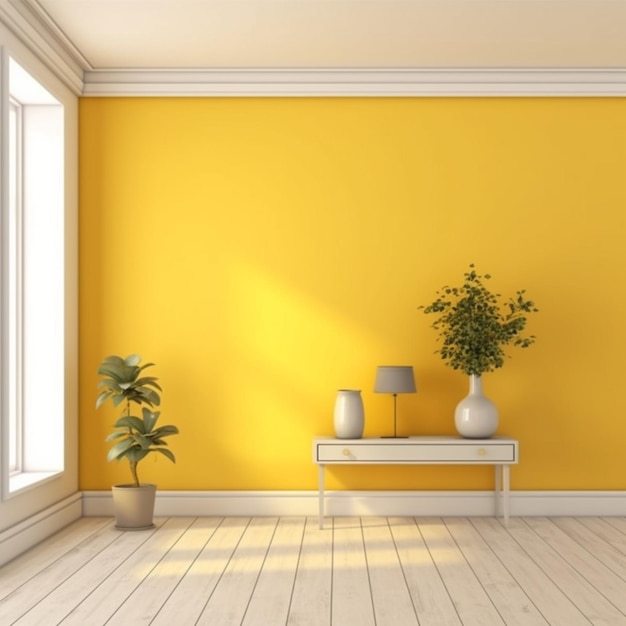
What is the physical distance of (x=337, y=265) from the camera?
610cm

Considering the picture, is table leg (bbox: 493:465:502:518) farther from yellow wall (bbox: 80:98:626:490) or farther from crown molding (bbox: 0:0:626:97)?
crown molding (bbox: 0:0:626:97)

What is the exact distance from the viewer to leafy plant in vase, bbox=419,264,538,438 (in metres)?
5.66

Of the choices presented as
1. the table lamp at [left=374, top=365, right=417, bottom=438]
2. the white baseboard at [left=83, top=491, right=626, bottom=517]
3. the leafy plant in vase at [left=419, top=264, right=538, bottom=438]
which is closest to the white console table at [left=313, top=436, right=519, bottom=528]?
the leafy plant in vase at [left=419, top=264, right=538, bottom=438]

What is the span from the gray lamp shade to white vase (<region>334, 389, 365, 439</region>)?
140 millimetres

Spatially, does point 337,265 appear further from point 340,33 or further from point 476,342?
point 340,33

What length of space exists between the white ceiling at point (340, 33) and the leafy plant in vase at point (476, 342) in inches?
53.0

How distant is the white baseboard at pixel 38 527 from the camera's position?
475 centimetres

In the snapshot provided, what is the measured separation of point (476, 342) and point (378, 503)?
1215 mm

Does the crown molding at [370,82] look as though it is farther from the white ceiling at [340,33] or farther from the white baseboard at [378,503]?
the white baseboard at [378,503]

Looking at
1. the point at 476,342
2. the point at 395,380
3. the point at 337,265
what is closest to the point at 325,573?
the point at 395,380

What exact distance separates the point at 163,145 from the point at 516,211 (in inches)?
90.4

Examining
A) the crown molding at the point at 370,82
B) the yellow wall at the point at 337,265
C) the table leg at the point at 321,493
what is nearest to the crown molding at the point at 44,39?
the crown molding at the point at 370,82

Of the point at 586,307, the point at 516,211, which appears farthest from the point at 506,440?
the point at 516,211

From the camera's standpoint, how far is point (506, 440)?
5648 millimetres
